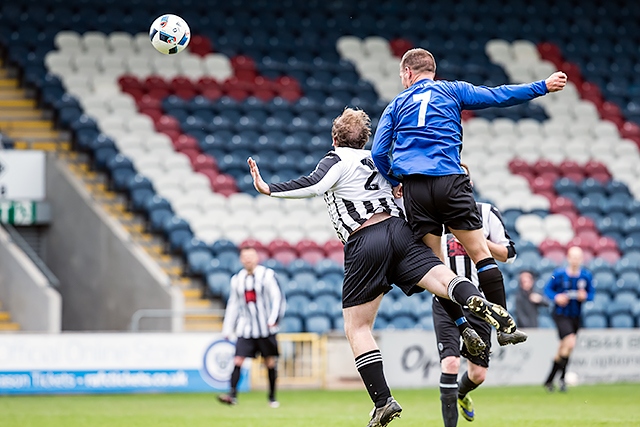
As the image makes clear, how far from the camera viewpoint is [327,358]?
1581cm

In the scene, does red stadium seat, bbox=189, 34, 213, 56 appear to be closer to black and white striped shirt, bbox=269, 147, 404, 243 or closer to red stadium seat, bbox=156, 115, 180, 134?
red stadium seat, bbox=156, 115, 180, 134

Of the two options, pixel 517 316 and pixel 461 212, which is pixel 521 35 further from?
pixel 461 212

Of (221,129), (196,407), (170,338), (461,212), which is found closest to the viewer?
(461,212)

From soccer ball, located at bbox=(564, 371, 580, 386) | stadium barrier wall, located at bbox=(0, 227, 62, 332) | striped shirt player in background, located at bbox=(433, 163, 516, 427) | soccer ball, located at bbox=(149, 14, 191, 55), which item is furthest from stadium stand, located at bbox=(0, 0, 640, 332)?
Result: striped shirt player in background, located at bbox=(433, 163, 516, 427)

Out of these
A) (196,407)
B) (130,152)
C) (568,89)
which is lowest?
(196,407)

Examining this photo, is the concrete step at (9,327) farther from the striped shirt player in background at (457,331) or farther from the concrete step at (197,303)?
the striped shirt player in background at (457,331)

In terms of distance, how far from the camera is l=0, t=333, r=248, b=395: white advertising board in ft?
48.2

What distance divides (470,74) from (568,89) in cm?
→ 243

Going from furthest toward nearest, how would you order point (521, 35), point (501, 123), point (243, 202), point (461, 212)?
point (521, 35) < point (501, 123) < point (243, 202) < point (461, 212)

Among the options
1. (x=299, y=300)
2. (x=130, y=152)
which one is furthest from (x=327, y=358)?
(x=130, y=152)

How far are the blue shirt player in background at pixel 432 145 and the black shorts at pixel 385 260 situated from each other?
0.12 m

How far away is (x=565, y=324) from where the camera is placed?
15375 mm

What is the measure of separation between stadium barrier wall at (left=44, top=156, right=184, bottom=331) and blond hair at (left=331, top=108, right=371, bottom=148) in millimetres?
9107

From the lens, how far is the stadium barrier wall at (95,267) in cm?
1669
